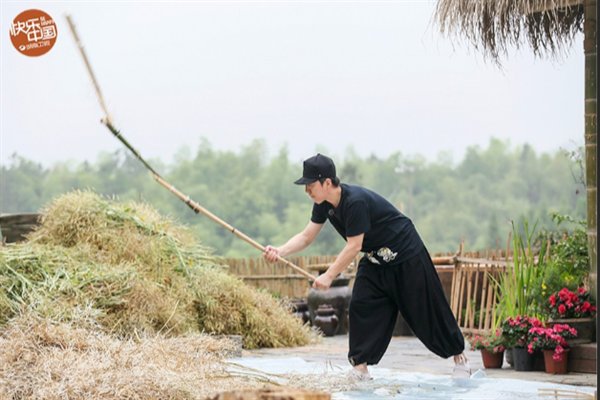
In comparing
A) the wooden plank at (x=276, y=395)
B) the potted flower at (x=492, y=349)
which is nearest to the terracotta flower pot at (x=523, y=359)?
the potted flower at (x=492, y=349)

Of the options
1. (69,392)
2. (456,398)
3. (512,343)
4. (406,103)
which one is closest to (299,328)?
(512,343)

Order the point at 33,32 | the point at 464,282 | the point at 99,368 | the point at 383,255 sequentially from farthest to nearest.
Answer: the point at 464,282 → the point at 33,32 → the point at 383,255 → the point at 99,368

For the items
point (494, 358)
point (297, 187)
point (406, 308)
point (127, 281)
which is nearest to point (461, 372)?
point (406, 308)

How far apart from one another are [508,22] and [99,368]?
308cm

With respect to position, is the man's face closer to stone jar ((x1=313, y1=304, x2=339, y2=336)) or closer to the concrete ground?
the concrete ground

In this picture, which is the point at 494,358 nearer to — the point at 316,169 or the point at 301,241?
the point at 301,241

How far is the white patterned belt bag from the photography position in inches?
194

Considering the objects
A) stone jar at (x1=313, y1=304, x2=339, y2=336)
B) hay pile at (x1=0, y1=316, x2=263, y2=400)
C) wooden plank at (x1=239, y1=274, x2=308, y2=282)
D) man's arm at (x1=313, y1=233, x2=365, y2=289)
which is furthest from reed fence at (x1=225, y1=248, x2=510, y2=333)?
hay pile at (x1=0, y1=316, x2=263, y2=400)

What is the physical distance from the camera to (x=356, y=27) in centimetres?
3725

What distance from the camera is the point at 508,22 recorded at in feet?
18.0

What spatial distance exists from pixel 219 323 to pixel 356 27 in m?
31.6

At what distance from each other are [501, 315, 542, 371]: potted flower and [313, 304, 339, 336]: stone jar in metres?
3.22

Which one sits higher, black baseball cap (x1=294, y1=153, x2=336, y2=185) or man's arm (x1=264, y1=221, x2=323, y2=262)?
black baseball cap (x1=294, y1=153, x2=336, y2=185)

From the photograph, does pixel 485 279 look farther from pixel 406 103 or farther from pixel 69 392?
pixel 406 103
